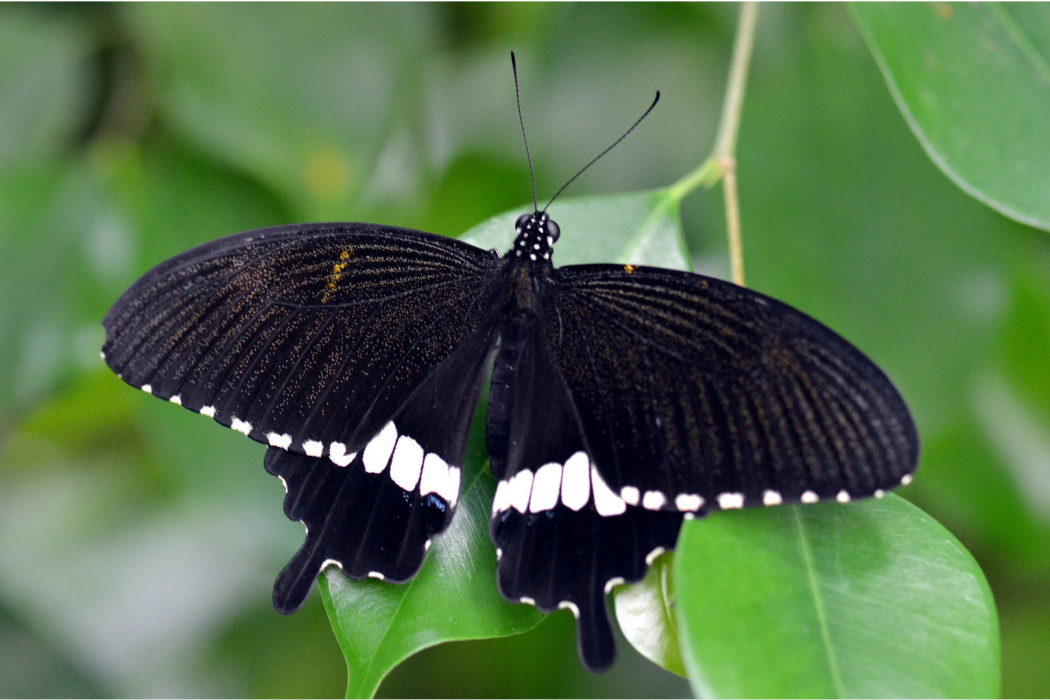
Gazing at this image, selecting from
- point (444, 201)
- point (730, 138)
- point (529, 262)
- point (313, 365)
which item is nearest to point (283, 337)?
point (313, 365)

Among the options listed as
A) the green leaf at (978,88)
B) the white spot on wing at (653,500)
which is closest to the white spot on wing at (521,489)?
the white spot on wing at (653,500)

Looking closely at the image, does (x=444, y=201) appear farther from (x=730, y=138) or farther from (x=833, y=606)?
(x=833, y=606)

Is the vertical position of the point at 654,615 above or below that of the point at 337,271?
below

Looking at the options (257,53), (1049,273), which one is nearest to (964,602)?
(1049,273)

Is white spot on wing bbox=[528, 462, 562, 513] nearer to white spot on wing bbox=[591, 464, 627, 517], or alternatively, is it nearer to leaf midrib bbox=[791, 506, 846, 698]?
white spot on wing bbox=[591, 464, 627, 517]

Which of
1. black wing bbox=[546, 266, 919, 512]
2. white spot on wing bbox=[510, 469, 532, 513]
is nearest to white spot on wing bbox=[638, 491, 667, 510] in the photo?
black wing bbox=[546, 266, 919, 512]

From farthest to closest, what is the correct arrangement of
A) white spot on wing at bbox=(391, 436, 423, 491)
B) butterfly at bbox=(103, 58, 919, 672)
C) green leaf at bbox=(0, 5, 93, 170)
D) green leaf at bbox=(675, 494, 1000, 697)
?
1. green leaf at bbox=(0, 5, 93, 170)
2. white spot on wing at bbox=(391, 436, 423, 491)
3. butterfly at bbox=(103, 58, 919, 672)
4. green leaf at bbox=(675, 494, 1000, 697)
